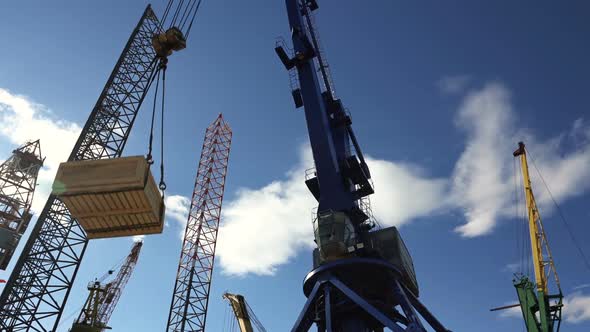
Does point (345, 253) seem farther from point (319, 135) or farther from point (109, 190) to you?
point (109, 190)

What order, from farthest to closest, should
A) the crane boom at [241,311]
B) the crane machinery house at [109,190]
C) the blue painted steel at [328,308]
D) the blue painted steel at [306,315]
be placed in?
the crane boom at [241,311] < the blue painted steel at [306,315] < the blue painted steel at [328,308] < the crane machinery house at [109,190]

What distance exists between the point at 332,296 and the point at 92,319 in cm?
2515

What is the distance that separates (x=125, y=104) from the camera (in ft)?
115

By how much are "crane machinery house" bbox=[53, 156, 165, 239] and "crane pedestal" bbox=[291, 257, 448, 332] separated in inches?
325

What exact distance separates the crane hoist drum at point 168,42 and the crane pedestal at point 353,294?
42.4 feet

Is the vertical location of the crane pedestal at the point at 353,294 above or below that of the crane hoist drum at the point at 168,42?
below

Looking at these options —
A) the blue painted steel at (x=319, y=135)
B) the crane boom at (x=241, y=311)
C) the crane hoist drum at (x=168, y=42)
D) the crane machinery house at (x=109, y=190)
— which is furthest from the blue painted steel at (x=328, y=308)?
the crane boom at (x=241, y=311)

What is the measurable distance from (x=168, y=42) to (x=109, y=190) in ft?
33.0

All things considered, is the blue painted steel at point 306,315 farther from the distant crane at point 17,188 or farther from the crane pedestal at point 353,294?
the distant crane at point 17,188

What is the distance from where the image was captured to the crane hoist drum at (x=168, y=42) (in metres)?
20.2

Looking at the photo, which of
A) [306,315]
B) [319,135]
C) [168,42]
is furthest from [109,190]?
[319,135]

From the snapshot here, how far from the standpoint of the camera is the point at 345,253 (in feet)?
62.4

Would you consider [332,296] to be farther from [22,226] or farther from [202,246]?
[22,226]

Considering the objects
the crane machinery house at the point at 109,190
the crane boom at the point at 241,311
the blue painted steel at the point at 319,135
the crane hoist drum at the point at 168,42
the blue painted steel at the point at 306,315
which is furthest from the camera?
the crane boom at the point at 241,311
